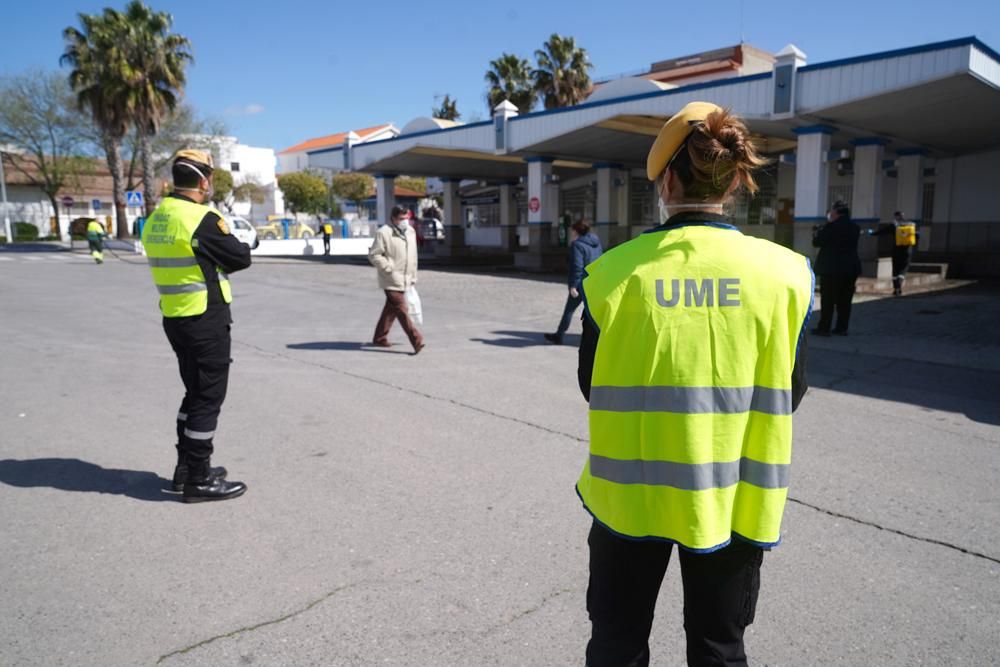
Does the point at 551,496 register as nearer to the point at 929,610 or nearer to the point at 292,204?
the point at 929,610

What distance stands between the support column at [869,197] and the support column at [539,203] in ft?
31.0

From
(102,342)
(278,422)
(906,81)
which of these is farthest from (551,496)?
(906,81)

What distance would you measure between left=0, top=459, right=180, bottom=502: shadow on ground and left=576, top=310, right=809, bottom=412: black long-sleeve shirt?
3.32 metres

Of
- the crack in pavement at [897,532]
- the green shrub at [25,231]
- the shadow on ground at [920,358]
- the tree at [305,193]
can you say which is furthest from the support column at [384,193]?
the tree at [305,193]

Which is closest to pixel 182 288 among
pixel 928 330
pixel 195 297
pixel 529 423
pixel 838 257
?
pixel 195 297

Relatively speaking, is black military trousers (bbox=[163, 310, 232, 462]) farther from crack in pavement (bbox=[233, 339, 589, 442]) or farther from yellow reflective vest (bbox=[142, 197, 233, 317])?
crack in pavement (bbox=[233, 339, 589, 442])

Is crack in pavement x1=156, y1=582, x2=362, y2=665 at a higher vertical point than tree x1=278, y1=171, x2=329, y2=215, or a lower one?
lower

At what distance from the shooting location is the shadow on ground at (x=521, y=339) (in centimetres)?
976

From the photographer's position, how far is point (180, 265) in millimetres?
4105

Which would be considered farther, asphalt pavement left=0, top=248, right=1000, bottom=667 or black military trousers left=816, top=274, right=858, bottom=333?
black military trousers left=816, top=274, right=858, bottom=333

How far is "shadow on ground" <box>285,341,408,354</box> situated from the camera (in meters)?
9.19

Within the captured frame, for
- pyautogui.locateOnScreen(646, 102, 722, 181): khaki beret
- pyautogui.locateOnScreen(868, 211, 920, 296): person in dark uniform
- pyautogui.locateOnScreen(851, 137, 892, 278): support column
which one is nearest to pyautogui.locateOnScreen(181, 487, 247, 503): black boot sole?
pyautogui.locateOnScreen(646, 102, 722, 181): khaki beret

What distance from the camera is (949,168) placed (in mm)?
23047

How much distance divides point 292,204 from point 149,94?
112 ft
